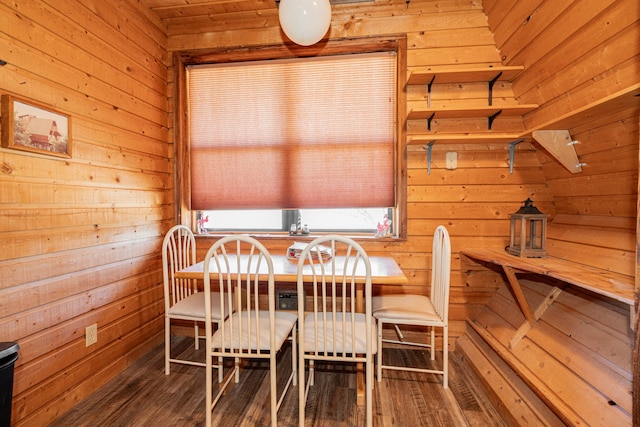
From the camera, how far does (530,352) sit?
5.63 ft

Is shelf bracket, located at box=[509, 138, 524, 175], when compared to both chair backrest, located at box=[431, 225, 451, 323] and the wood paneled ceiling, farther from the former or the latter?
the wood paneled ceiling

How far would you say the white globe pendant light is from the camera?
1.71m

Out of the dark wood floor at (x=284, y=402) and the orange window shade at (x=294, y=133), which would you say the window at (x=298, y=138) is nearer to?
the orange window shade at (x=294, y=133)

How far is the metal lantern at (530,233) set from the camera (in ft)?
6.36

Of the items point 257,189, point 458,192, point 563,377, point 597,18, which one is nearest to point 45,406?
point 257,189

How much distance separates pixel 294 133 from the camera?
2.53 m

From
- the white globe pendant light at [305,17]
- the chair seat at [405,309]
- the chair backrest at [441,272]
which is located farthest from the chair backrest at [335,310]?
the white globe pendant light at [305,17]

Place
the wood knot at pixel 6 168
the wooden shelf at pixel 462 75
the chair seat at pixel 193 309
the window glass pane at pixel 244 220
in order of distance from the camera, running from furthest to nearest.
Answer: the window glass pane at pixel 244 220 < the wooden shelf at pixel 462 75 < the chair seat at pixel 193 309 < the wood knot at pixel 6 168

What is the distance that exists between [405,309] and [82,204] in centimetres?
204

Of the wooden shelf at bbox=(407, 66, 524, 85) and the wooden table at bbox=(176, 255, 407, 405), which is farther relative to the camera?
the wooden shelf at bbox=(407, 66, 524, 85)

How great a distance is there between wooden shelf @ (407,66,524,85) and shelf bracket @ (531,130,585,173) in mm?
513

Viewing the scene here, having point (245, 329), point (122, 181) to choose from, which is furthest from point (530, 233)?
point (122, 181)

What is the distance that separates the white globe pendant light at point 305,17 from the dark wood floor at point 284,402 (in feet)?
7.06

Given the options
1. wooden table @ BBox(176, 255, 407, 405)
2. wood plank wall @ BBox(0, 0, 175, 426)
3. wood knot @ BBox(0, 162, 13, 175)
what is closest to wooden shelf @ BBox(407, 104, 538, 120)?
wooden table @ BBox(176, 255, 407, 405)
